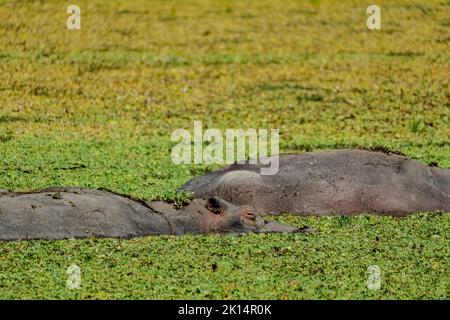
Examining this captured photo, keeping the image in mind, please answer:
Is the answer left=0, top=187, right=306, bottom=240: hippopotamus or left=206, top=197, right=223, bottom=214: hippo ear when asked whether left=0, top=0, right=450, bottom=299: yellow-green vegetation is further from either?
left=206, top=197, right=223, bottom=214: hippo ear

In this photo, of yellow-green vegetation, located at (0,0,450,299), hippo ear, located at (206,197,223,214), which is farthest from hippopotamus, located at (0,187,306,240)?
yellow-green vegetation, located at (0,0,450,299)

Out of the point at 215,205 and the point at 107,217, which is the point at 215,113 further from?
the point at 107,217

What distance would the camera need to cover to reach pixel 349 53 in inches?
671

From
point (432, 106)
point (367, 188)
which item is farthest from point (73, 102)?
point (367, 188)

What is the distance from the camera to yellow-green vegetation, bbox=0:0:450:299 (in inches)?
306

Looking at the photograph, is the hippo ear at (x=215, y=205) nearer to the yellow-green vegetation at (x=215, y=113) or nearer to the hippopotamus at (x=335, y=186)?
the yellow-green vegetation at (x=215, y=113)

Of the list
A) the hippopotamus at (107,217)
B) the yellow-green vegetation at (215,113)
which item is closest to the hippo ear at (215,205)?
the hippopotamus at (107,217)

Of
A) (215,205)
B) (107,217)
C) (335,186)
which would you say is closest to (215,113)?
(335,186)

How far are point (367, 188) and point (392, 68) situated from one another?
Answer: 21.5 ft

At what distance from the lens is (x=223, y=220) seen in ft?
29.9

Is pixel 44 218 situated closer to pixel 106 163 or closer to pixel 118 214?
pixel 118 214

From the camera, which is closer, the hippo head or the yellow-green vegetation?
the yellow-green vegetation

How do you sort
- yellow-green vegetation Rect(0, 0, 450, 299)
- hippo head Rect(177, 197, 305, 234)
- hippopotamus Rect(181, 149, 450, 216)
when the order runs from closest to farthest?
yellow-green vegetation Rect(0, 0, 450, 299), hippo head Rect(177, 197, 305, 234), hippopotamus Rect(181, 149, 450, 216)

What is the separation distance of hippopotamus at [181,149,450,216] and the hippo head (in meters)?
0.72
